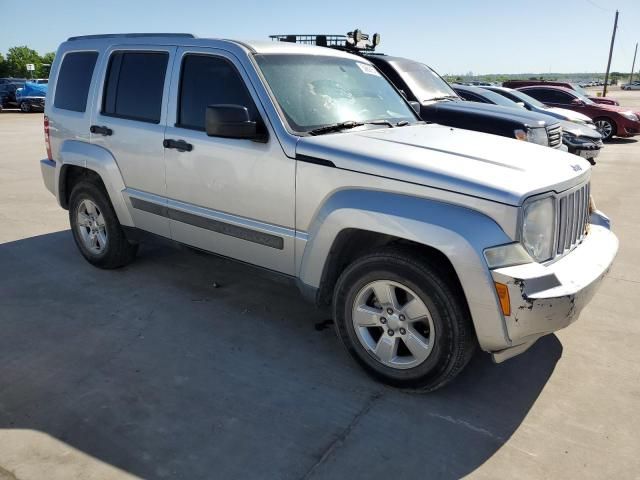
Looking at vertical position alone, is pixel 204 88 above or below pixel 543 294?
above

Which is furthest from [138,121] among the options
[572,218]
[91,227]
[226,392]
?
[572,218]

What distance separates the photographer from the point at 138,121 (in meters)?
4.37

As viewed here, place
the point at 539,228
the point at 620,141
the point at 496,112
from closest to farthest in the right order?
1. the point at 539,228
2. the point at 496,112
3. the point at 620,141

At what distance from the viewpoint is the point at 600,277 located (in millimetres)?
3143

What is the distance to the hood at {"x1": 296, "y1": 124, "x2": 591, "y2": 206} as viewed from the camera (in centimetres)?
285

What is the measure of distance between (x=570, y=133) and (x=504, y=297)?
954 cm

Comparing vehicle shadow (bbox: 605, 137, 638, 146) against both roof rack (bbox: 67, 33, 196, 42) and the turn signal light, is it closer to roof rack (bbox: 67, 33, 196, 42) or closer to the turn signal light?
roof rack (bbox: 67, 33, 196, 42)

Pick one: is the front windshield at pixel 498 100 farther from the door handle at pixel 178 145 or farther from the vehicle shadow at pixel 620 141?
the door handle at pixel 178 145

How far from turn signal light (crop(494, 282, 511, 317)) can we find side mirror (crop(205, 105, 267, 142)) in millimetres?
1741

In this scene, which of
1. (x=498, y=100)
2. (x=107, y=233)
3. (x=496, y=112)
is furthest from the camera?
(x=498, y=100)

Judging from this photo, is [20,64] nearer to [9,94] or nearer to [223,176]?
[9,94]

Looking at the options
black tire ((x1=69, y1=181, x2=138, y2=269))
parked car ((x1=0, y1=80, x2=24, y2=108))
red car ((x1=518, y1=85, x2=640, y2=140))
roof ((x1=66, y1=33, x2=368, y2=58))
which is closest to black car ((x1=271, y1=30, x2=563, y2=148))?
roof ((x1=66, y1=33, x2=368, y2=58))

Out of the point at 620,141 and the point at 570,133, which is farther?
the point at 620,141

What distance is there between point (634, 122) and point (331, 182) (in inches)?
625
